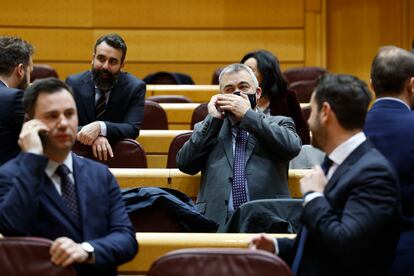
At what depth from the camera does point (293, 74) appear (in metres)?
6.20

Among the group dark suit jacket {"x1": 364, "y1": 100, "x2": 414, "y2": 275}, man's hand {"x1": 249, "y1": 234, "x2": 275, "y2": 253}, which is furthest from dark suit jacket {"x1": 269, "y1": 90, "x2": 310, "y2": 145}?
man's hand {"x1": 249, "y1": 234, "x2": 275, "y2": 253}

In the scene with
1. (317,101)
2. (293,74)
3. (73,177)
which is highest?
(317,101)

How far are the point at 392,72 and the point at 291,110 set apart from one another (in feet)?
5.04

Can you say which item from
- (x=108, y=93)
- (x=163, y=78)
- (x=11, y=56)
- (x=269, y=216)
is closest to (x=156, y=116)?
(x=108, y=93)

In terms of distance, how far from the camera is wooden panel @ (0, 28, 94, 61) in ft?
22.8

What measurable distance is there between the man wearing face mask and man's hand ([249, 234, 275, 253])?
796 millimetres

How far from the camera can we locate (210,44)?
7.02 metres

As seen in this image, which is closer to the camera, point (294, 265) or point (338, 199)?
point (338, 199)

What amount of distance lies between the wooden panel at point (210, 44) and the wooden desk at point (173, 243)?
181 inches

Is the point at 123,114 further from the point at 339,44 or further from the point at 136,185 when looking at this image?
the point at 339,44

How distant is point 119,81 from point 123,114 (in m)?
0.16

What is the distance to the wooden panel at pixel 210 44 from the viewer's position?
699cm

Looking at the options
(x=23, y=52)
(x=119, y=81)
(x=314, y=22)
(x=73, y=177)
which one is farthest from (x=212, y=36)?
(x=73, y=177)

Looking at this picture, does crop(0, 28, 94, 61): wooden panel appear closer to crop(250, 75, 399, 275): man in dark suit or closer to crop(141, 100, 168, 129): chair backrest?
crop(141, 100, 168, 129): chair backrest
